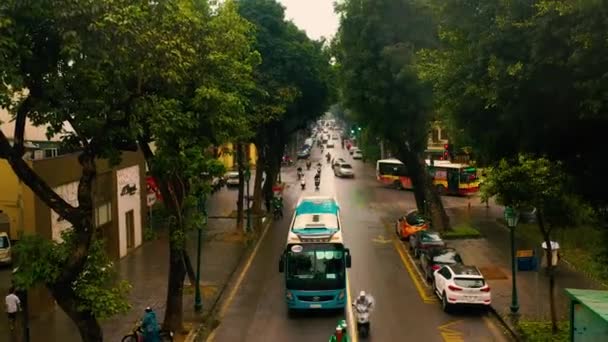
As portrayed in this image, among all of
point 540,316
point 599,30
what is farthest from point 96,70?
point 540,316

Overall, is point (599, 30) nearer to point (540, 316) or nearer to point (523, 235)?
point (540, 316)

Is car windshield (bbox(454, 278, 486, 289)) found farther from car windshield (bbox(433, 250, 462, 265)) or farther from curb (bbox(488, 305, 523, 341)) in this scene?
car windshield (bbox(433, 250, 462, 265))

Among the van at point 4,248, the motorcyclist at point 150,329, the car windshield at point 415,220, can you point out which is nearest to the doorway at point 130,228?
the van at point 4,248

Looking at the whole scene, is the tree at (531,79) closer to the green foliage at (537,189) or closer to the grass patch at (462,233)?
the green foliage at (537,189)

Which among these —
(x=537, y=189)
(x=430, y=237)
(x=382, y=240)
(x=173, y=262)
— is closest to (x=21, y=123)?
(x=173, y=262)

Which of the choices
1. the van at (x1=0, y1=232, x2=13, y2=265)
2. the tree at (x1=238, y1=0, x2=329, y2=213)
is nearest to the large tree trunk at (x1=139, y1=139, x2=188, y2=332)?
the van at (x1=0, y1=232, x2=13, y2=265)
